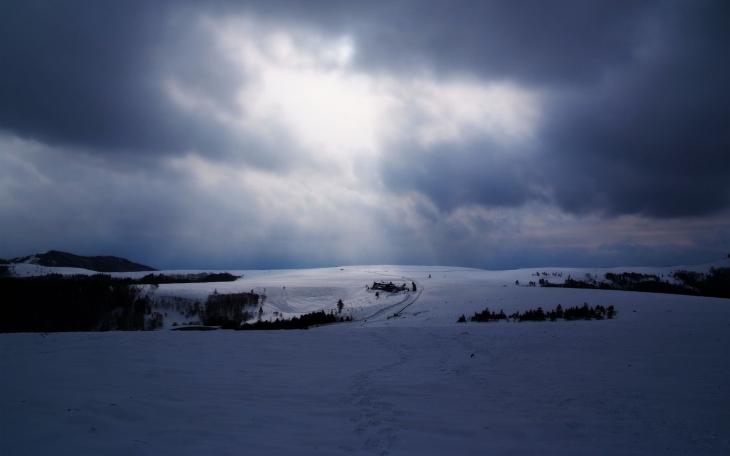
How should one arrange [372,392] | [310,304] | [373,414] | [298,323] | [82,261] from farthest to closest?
1. [82,261]
2. [310,304]
3. [298,323]
4. [372,392]
5. [373,414]

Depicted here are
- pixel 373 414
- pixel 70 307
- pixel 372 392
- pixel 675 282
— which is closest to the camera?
pixel 373 414

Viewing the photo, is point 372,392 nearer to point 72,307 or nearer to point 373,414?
point 373,414

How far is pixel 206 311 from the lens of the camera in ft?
101

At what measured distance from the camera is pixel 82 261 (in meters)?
94.7

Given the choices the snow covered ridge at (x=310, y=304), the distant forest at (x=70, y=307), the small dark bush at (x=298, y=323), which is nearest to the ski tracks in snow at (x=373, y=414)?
the small dark bush at (x=298, y=323)

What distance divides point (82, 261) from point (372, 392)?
367ft

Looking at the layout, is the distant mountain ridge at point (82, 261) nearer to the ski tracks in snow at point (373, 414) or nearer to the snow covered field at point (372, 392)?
the snow covered field at point (372, 392)

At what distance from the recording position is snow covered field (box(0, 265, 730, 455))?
5.62 metres

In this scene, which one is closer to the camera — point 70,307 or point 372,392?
point 372,392

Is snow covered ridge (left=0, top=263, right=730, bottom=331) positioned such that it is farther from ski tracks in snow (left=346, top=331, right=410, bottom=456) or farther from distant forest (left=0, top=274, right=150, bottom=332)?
ski tracks in snow (left=346, top=331, right=410, bottom=456)

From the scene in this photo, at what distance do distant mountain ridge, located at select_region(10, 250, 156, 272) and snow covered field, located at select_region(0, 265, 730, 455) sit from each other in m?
80.4

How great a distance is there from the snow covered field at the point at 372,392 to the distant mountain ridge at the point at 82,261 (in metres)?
80.4

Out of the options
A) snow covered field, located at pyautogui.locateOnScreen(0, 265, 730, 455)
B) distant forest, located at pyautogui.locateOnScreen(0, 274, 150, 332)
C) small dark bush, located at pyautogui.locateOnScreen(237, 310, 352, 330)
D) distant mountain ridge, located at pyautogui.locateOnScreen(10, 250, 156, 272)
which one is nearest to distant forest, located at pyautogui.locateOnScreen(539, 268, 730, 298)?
small dark bush, located at pyautogui.locateOnScreen(237, 310, 352, 330)

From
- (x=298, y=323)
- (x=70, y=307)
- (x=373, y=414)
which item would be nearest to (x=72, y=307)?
(x=70, y=307)
